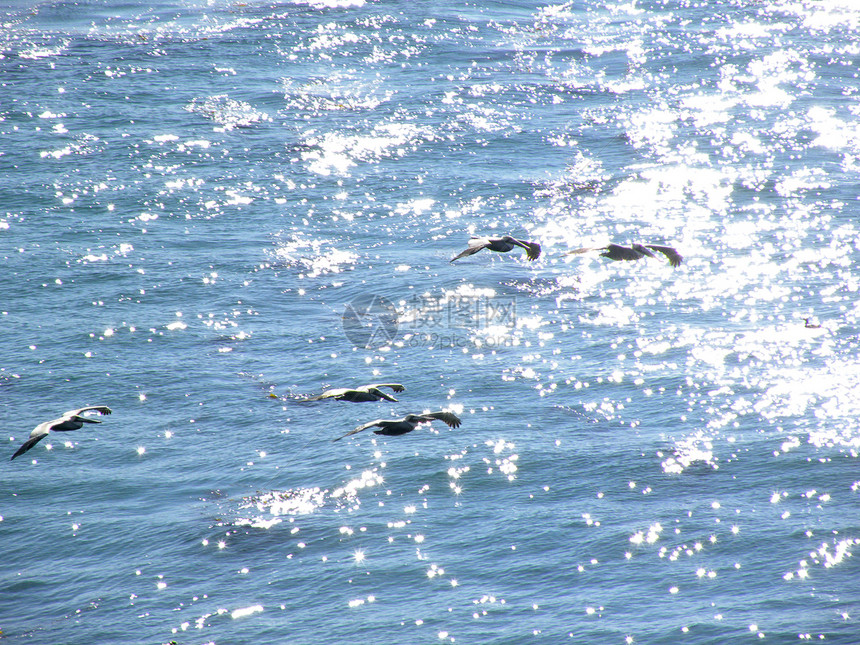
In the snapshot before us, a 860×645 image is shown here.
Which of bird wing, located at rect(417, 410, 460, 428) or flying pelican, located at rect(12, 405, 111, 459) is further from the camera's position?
bird wing, located at rect(417, 410, 460, 428)

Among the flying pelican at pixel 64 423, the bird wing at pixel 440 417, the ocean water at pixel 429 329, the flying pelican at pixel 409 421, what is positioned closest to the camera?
the flying pelican at pixel 64 423

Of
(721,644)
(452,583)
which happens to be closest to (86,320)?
(452,583)

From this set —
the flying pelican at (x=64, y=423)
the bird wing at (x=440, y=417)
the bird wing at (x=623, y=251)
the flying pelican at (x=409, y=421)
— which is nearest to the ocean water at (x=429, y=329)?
the flying pelican at (x=409, y=421)

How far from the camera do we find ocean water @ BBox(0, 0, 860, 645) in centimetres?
2769

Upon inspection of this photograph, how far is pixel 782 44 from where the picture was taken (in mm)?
68000

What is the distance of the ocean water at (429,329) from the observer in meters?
27.7

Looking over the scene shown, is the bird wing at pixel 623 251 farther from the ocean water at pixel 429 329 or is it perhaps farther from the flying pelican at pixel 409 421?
the ocean water at pixel 429 329

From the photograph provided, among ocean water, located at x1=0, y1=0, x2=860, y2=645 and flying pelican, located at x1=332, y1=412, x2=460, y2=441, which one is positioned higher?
flying pelican, located at x1=332, y1=412, x2=460, y2=441

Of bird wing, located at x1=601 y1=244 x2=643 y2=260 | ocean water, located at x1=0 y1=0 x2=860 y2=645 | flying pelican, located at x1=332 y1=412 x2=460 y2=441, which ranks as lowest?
ocean water, located at x1=0 y1=0 x2=860 y2=645

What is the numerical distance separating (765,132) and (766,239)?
13.9 m

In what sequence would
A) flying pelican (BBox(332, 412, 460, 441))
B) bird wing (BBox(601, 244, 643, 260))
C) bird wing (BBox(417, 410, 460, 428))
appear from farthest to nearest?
bird wing (BBox(601, 244, 643, 260)), flying pelican (BBox(332, 412, 460, 441)), bird wing (BBox(417, 410, 460, 428))

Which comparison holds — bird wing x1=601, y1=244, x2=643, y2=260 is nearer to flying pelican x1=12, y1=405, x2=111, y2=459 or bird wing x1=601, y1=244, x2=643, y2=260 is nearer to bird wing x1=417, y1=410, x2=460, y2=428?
bird wing x1=417, y1=410, x2=460, y2=428

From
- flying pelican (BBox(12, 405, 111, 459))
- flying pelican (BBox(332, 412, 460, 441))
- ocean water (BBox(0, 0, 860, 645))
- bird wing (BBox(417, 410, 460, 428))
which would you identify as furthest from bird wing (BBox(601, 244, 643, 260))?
flying pelican (BBox(12, 405, 111, 459))

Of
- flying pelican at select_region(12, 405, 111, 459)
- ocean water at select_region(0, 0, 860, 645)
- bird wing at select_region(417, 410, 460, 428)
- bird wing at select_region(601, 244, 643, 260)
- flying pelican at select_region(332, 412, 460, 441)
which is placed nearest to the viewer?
flying pelican at select_region(12, 405, 111, 459)
